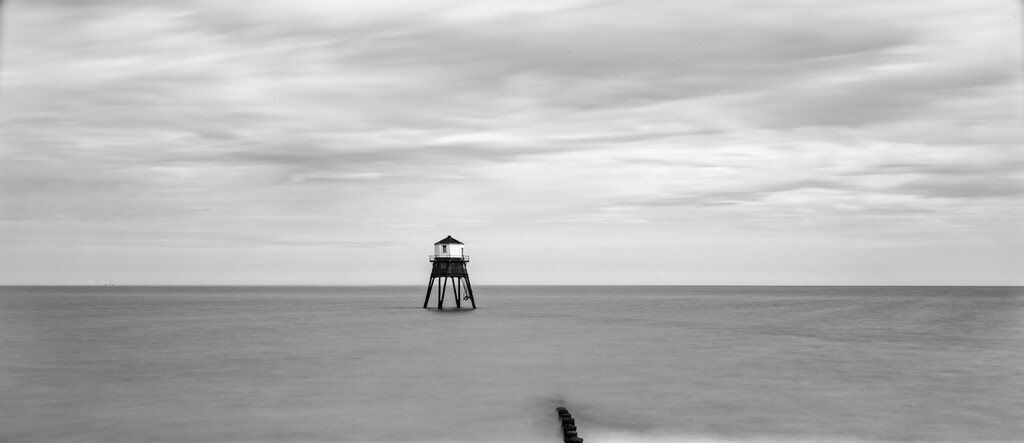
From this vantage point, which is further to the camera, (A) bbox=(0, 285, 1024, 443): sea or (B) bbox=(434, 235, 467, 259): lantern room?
(B) bbox=(434, 235, 467, 259): lantern room

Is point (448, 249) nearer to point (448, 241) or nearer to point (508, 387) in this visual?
point (448, 241)

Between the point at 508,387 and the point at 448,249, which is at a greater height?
the point at 448,249

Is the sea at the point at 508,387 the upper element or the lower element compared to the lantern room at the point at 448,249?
lower

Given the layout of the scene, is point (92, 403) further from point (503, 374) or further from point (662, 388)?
point (662, 388)

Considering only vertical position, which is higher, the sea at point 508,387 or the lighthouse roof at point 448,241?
the lighthouse roof at point 448,241

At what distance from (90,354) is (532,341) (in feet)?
80.1

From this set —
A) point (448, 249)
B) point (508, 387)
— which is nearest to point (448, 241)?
point (448, 249)

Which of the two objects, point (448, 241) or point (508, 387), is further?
point (448, 241)

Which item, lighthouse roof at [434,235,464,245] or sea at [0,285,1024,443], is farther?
lighthouse roof at [434,235,464,245]

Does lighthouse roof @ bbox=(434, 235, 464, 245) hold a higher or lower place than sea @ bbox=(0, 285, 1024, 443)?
higher

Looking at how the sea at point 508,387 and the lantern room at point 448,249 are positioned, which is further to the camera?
the lantern room at point 448,249

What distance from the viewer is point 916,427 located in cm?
2352

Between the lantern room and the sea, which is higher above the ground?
the lantern room

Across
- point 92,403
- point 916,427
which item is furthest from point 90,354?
point 916,427
